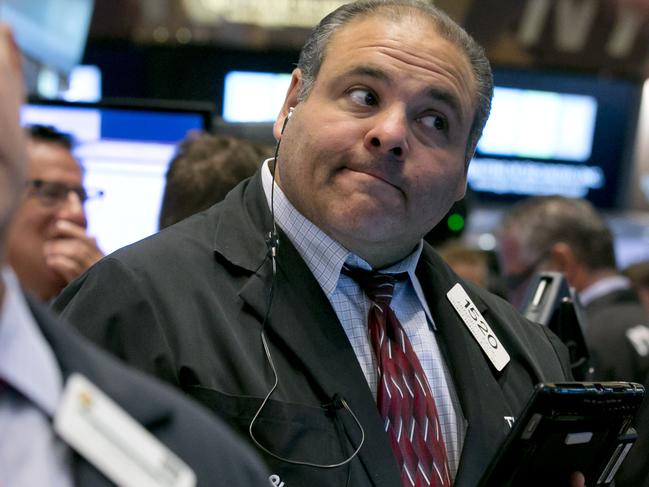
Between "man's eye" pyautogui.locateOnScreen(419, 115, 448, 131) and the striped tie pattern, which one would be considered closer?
the striped tie pattern

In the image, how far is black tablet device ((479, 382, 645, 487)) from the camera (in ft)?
6.77

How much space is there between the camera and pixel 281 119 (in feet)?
8.46

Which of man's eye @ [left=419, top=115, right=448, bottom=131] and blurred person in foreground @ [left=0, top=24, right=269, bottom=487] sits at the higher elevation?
blurred person in foreground @ [left=0, top=24, right=269, bottom=487]

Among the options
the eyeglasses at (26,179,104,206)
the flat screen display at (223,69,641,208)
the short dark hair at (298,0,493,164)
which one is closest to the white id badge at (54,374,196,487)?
the short dark hair at (298,0,493,164)

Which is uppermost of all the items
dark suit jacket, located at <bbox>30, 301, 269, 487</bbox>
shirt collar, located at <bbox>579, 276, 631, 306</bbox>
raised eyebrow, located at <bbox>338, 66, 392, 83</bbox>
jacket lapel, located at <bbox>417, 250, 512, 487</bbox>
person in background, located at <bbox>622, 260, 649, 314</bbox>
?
dark suit jacket, located at <bbox>30, 301, 269, 487</bbox>

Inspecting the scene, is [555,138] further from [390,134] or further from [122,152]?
[390,134]

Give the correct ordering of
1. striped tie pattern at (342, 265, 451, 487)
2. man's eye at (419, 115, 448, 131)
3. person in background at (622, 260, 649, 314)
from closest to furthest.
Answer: striped tie pattern at (342, 265, 451, 487)
man's eye at (419, 115, 448, 131)
person in background at (622, 260, 649, 314)

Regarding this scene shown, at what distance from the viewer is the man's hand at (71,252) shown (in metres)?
3.12

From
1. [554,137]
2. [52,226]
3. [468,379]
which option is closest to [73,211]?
[52,226]

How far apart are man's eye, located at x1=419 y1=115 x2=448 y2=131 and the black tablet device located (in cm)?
62

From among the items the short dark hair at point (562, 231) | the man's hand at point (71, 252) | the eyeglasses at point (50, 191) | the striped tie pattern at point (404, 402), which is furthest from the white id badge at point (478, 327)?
the short dark hair at point (562, 231)

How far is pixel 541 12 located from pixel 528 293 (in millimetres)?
4779

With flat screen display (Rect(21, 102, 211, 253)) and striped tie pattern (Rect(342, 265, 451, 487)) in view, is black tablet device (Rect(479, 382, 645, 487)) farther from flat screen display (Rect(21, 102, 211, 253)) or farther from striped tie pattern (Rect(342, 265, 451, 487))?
flat screen display (Rect(21, 102, 211, 253))

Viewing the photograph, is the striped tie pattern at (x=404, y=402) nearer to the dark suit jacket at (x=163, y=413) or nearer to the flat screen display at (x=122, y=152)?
the dark suit jacket at (x=163, y=413)
